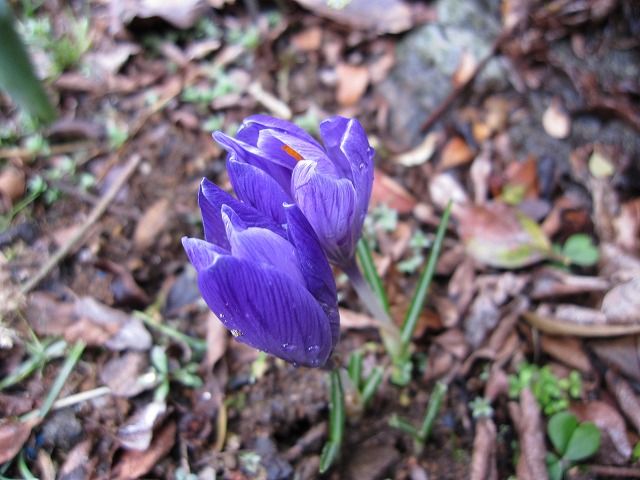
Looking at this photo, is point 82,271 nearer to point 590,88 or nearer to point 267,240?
point 267,240

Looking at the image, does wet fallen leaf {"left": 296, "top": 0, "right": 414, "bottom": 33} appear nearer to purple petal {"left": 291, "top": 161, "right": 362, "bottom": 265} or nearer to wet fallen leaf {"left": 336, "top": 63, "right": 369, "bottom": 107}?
wet fallen leaf {"left": 336, "top": 63, "right": 369, "bottom": 107}

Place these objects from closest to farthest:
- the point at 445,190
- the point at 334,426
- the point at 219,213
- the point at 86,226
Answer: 1. the point at 219,213
2. the point at 334,426
3. the point at 86,226
4. the point at 445,190

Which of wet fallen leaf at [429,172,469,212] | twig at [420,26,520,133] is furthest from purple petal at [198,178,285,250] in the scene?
twig at [420,26,520,133]

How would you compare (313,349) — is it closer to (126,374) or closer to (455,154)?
(126,374)

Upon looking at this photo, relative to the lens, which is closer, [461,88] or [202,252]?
[202,252]

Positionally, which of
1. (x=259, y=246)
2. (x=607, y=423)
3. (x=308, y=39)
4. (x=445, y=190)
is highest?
(x=259, y=246)

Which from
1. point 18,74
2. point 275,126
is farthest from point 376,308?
point 18,74
